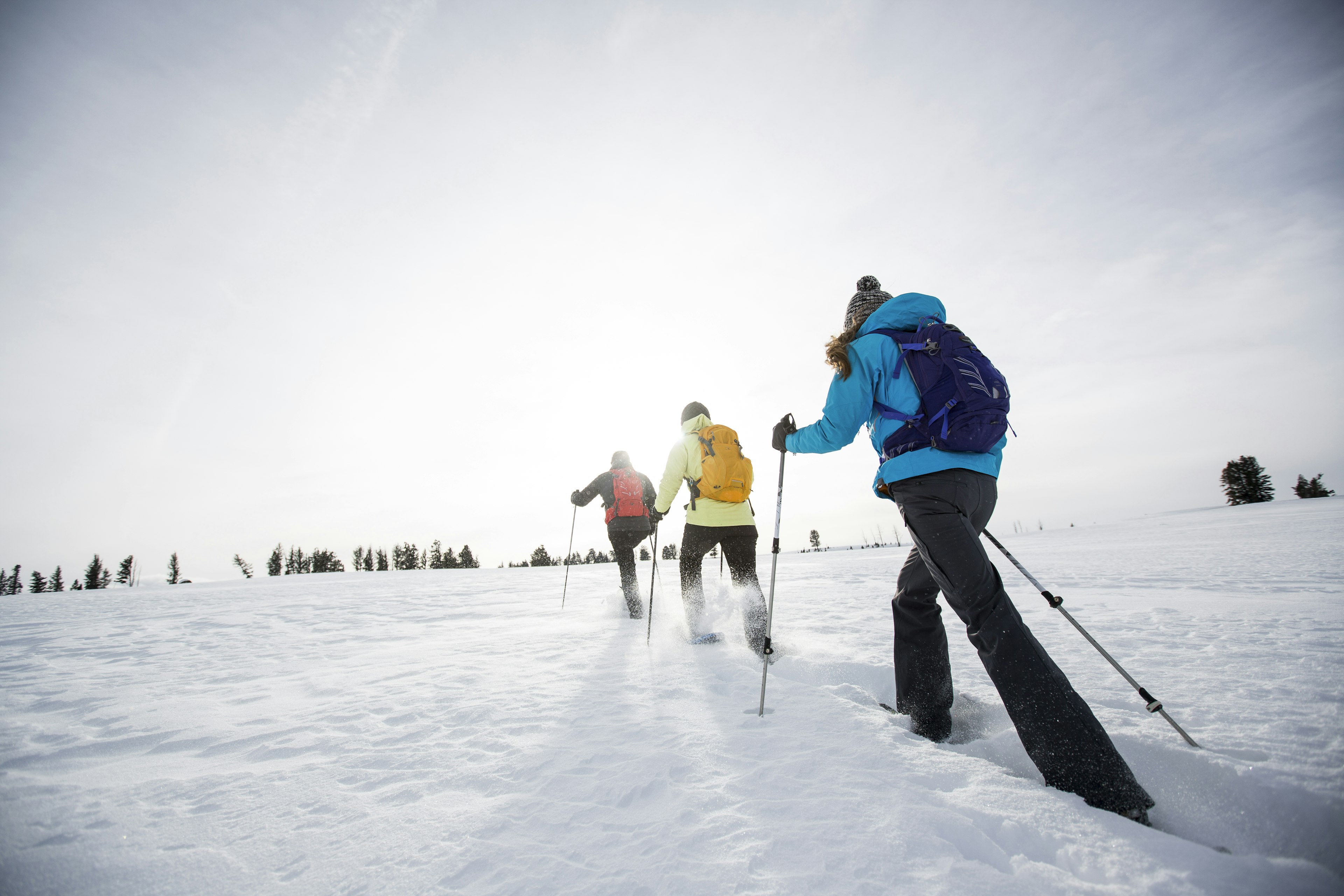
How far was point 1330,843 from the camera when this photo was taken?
158 centimetres

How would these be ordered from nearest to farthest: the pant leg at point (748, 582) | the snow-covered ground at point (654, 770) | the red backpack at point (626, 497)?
1. the snow-covered ground at point (654, 770)
2. the pant leg at point (748, 582)
3. the red backpack at point (626, 497)

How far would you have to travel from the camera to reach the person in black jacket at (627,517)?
22.5 ft

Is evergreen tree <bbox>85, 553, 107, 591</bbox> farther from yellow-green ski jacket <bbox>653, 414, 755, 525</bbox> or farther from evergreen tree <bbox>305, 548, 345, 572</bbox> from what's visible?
yellow-green ski jacket <bbox>653, 414, 755, 525</bbox>

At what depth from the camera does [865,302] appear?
121 inches

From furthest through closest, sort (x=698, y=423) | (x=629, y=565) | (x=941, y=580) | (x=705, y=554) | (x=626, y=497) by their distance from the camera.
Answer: (x=626, y=497) → (x=629, y=565) → (x=698, y=423) → (x=705, y=554) → (x=941, y=580)

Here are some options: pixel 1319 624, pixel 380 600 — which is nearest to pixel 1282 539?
pixel 1319 624

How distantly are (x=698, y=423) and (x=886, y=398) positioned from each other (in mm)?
2913

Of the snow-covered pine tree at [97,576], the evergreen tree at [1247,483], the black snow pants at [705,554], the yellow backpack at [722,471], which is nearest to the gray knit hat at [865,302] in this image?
the yellow backpack at [722,471]

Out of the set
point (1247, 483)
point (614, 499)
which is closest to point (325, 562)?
point (614, 499)

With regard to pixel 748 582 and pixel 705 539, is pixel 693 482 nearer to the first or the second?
pixel 705 539

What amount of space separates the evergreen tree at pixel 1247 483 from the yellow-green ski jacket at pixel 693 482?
79.3 m

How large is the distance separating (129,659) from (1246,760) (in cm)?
825

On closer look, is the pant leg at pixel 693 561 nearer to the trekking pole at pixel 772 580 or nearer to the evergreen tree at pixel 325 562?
the trekking pole at pixel 772 580

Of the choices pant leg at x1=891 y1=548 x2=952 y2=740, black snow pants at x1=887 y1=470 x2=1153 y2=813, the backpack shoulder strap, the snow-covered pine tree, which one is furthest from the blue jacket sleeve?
the snow-covered pine tree
